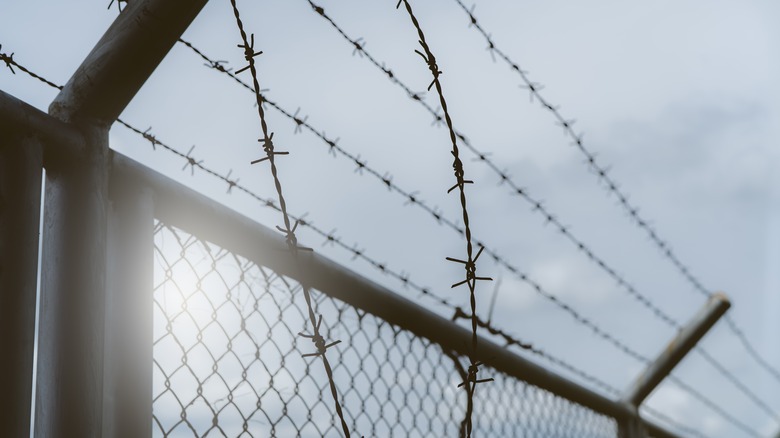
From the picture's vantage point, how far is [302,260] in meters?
2.21

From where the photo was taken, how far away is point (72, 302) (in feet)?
4.94

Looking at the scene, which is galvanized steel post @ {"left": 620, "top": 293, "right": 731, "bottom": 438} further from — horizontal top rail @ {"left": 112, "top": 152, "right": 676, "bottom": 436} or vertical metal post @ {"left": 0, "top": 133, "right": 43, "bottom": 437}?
vertical metal post @ {"left": 0, "top": 133, "right": 43, "bottom": 437}

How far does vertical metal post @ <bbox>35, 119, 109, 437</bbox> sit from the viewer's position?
146 cm

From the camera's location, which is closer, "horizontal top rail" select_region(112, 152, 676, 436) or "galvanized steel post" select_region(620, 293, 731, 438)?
"horizontal top rail" select_region(112, 152, 676, 436)

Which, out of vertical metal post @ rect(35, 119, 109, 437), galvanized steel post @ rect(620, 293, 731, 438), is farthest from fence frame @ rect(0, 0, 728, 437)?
galvanized steel post @ rect(620, 293, 731, 438)

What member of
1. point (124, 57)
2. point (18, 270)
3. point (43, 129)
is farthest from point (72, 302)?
point (124, 57)

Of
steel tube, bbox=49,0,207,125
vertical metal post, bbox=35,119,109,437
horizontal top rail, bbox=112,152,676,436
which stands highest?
steel tube, bbox=49,0,207,125

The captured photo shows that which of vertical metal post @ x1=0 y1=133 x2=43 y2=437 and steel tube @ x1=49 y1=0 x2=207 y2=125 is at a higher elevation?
steel tube @ x1=49 y1=0 x2=207 y2=125

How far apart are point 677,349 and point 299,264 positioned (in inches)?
141

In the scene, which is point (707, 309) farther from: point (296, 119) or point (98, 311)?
point (98, 311)

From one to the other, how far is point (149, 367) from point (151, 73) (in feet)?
1.99

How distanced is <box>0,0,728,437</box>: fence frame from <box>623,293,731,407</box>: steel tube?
299 cm

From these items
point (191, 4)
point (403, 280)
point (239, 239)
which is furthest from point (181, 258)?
point (403, 280)

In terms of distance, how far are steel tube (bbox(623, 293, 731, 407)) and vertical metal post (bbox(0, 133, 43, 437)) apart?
3383 millimetres
